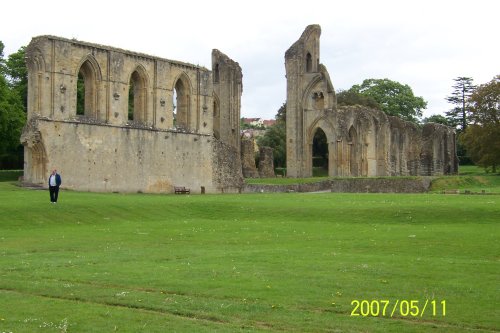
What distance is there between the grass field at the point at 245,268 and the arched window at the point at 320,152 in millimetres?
56196

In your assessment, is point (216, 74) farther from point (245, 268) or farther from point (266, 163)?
point (245, 268)

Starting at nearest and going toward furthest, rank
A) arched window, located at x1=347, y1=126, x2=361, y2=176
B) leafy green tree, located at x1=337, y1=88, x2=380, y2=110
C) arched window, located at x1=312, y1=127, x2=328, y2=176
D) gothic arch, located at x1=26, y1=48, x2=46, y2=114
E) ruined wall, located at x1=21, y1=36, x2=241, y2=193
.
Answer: gothic arch, located at x1=26, y1=48, x2=46, y2=114, ruined wall, located at x1=21, y1=36, x2=241, y2=193, arched window, located at x1=347, y1=126, x2=361, y2=176, arched window, located at x1=312, y1=127, x2=328, y2=176, leafy green tree, located at x1=337, y1=88, x2=380, y2=110

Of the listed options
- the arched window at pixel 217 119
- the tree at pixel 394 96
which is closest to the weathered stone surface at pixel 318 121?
the arched window at pixel 217 119

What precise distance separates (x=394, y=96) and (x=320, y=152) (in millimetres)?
27408

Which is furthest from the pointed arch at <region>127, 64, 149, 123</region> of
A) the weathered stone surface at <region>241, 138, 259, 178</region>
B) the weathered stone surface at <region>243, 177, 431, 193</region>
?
the weathered stone surface at <region>241, 138, 259, 178</region>

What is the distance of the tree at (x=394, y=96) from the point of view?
108m

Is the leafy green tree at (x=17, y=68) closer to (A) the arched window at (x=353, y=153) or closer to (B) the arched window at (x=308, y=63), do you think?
(B) the arched window at (x=308, y=63)

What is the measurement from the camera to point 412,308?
438 inches

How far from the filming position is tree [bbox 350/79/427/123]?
108 m

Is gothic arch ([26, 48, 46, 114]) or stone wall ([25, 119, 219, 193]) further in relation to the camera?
stone wall ([25, 119, 219, 193])

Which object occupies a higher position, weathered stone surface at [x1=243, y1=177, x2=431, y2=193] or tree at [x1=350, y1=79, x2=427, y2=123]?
tree at [x1=350, y1=79, x2=427, y2=123]

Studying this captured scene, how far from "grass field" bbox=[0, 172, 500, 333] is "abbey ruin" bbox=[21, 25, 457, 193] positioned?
13007mm

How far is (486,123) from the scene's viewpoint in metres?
66.1

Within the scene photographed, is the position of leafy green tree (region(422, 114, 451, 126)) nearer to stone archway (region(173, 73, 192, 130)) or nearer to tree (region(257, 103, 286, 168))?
tree (region(257, 103, 286, 168))
